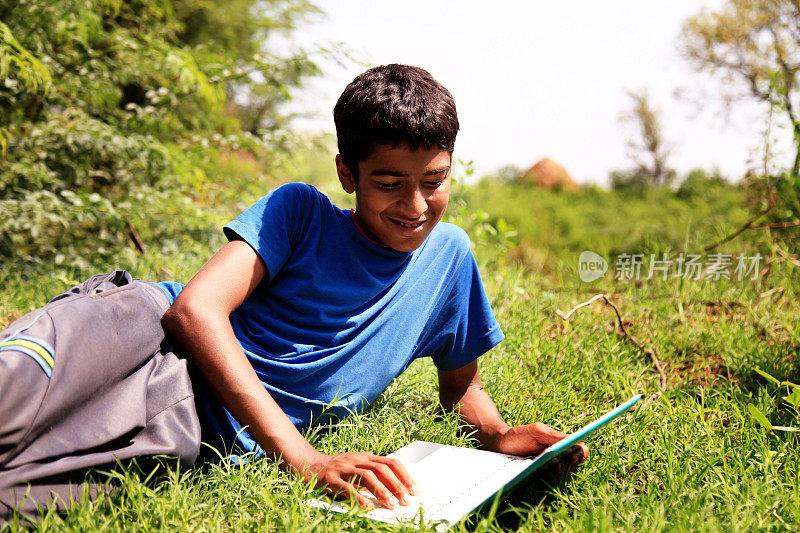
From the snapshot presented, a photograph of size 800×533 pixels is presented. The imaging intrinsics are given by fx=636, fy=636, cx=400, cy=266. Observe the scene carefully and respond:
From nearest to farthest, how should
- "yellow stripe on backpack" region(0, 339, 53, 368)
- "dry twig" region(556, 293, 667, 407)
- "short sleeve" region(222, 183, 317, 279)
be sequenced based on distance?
1. "yellow stripe on backpack" region(0, 339, 53, 368)
2. "short sleeve" region(222, 183, 317, 279)
3. "dry twig" region(556, 293, 667, 407)

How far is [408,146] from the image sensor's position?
1.73 meters

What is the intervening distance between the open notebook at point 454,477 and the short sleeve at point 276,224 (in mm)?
655

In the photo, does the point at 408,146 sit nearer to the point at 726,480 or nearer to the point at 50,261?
the point at 726,480

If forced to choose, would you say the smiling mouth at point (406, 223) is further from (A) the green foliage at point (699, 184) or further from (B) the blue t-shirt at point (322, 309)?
(A) the green foliage at point (699, 184)

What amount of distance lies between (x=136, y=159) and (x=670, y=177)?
13368 mm

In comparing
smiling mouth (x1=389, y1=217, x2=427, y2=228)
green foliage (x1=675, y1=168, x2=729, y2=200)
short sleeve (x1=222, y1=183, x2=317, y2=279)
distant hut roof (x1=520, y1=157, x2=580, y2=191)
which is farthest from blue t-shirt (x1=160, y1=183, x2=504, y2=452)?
distant hut roof (x1=520, y1=157, x2=580, y2=191)

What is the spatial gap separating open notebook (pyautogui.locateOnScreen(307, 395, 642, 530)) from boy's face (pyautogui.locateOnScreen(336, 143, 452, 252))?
0.61 m

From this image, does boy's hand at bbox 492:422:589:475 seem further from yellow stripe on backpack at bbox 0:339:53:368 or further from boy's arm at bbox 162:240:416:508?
yellow stripe on backpack at bbox 0:339:53:368

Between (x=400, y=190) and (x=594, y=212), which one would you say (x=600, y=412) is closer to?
(x=400, y=190)

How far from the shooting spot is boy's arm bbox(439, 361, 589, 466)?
1.75 metres

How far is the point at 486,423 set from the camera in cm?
201

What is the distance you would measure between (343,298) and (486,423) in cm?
61

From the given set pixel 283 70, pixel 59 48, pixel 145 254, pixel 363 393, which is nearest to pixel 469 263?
pixel 363 393

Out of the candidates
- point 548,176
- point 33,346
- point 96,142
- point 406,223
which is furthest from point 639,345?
point 548,176
